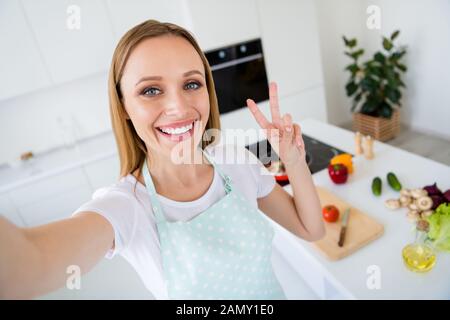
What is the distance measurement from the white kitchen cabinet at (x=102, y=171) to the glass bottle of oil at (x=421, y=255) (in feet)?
6.57

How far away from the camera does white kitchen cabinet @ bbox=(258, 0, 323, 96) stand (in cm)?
259

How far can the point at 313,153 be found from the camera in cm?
161

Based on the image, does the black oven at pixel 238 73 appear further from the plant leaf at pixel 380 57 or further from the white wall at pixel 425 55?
the white wall at pixel 425 55

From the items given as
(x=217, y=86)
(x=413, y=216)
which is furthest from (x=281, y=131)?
(x=217, y=86)

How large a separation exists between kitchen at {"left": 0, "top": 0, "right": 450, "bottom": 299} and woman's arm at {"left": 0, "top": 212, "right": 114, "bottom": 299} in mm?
718

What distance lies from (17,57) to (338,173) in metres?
2.17

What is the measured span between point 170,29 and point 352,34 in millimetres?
3318

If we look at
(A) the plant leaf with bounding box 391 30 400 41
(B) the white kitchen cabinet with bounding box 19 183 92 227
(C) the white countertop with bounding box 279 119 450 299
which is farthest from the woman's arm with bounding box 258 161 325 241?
(A) the plant leaf with bounding box 391 30 400 41

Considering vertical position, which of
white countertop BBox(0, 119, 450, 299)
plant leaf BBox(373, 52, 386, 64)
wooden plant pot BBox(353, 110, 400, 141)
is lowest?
wooden plant pot BBox(353, 110, 400, 141)

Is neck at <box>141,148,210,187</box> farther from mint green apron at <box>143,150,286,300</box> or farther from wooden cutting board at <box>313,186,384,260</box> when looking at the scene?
wooden cutting board at <box>313,186,384,260</box>

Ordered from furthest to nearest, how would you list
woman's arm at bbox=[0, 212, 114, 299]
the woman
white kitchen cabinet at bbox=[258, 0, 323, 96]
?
white kitchen cabinet at bbox=[258, 0, 323, 96], the woman, woman's arm at bbox=[0, 212, 114, 299]
